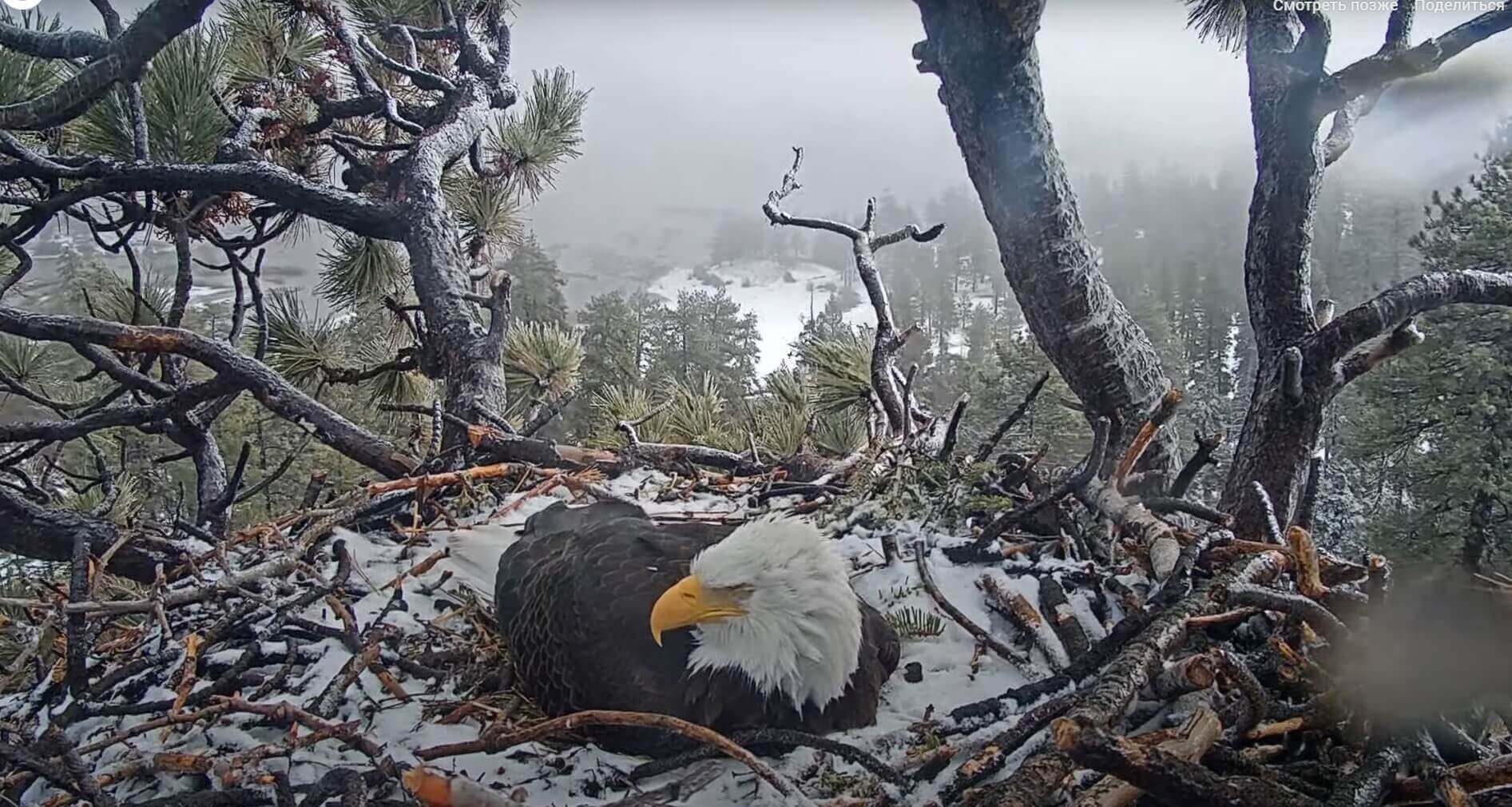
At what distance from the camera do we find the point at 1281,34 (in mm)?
1493

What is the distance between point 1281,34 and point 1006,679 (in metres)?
1.35

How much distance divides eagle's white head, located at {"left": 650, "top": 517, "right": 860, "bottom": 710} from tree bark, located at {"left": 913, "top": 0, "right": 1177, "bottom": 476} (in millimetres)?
565

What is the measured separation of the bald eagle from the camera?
1094 millimetres

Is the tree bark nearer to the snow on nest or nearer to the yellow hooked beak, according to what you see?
the snow on nest

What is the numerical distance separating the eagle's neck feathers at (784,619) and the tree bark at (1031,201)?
56 centimetres

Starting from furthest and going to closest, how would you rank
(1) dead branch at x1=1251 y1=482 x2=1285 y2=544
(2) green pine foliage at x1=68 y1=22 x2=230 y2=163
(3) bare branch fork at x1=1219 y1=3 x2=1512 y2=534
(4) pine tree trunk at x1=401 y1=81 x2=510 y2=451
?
(4) pine tree trunk at x1=401 y1=81 x2=510 y2=451 → (2) green pine foliage at x1=68 y1=22 x2=230 y2=163 → (3) bare branch fork at x1=1219 y1=3 x2=1512 y2=534 → (1) dead branch at x1=1251 y1=482 x2=1285 y2=544

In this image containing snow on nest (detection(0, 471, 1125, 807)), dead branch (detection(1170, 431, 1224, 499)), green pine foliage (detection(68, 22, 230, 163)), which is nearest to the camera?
snow on nest (detection(0, 471, 1125, 807))

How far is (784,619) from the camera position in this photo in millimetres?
1157

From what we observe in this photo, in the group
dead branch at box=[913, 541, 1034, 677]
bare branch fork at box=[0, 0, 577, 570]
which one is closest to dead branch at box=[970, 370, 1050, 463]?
dead branch at box=[913, 541, 1034, 677]

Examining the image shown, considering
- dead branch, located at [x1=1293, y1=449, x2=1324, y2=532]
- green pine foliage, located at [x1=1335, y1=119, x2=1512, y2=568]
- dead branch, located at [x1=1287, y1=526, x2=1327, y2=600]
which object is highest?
green pine foliage, located at [x1=1335, y1=119, x2=1512, y2=568]

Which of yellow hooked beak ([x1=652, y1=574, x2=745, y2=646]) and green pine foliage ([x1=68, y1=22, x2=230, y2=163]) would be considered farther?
green pine foliage ([x1=68, y1=22, x2=230, y2=163])

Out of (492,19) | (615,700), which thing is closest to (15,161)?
(615,700)

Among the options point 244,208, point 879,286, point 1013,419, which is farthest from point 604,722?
point 244,208

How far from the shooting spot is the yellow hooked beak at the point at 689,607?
1.11 metres
